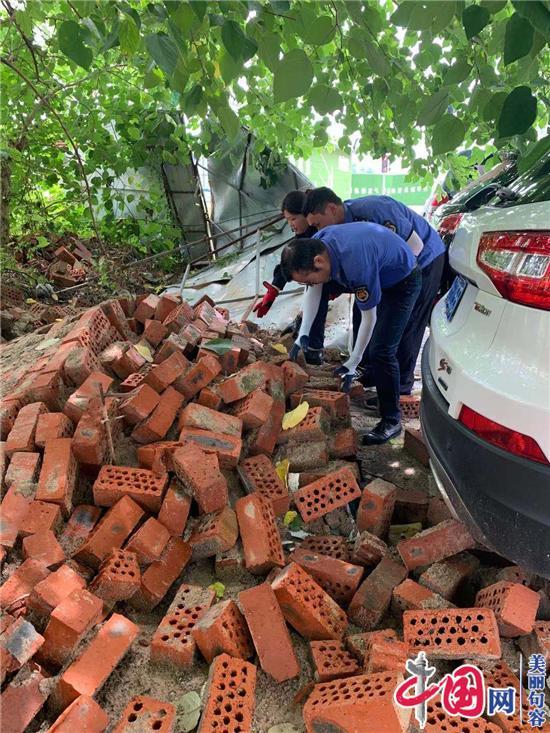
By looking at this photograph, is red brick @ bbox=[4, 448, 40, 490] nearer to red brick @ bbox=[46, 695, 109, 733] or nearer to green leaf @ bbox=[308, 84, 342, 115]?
red brick @ bbox=[46, 695, 109, 733]

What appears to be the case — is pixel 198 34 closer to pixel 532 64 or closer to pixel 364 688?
pixel 532 64

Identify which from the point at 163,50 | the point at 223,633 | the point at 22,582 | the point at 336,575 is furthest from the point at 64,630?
the point at 163,50

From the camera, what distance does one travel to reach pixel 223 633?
1.81m

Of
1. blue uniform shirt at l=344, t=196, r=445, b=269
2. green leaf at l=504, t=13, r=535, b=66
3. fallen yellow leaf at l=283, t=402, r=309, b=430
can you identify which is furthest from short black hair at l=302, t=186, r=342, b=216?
green leaf at l=504, t=13, r=535, b=66

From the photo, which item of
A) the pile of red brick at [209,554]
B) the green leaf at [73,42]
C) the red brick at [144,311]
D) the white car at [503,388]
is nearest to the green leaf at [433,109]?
the white car at [503,388]

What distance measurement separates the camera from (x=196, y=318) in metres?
3.87

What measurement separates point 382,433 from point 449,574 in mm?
1378

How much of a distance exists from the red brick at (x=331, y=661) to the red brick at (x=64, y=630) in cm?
80

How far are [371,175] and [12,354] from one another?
12006mm

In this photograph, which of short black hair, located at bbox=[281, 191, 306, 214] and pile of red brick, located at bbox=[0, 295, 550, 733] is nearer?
pile of red brick, located at bbox=[0, 295, 550, 733]

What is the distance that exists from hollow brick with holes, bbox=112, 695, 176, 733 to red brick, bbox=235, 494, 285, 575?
68 centimetres

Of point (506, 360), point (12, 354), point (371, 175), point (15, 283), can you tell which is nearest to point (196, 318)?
point (12, 354)

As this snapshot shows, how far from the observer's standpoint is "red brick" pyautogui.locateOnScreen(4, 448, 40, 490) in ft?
7.77

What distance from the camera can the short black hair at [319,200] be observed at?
4.05 meters
